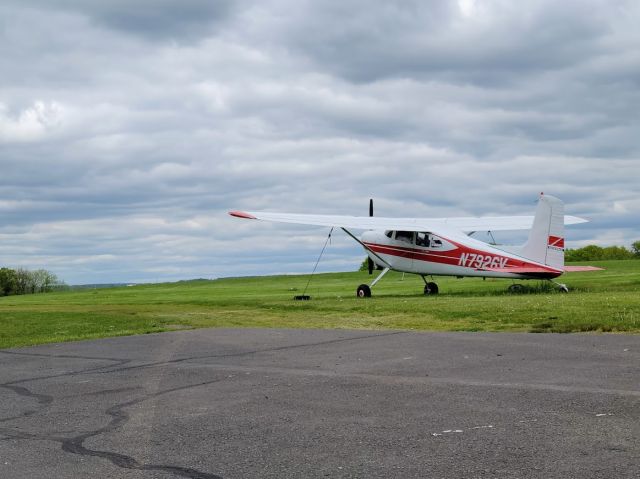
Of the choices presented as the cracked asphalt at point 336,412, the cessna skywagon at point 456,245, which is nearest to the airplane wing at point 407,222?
the cessna skywagon at point 456,245

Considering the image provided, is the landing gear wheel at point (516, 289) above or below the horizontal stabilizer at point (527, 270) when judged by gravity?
below

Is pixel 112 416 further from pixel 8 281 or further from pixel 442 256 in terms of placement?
pixel 8 281

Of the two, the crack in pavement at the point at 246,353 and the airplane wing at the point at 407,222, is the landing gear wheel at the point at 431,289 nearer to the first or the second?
the airplane wing at the point at 407,222

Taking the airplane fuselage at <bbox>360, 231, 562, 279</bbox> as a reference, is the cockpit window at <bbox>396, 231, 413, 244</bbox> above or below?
above

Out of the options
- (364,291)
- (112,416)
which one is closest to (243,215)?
(364,291)

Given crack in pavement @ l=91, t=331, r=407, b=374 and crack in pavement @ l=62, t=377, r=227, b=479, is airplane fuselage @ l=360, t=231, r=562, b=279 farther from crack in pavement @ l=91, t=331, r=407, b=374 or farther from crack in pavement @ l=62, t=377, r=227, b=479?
crack in pavement @ l=62, t=377, r=227, b=479

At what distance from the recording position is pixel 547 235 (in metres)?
26.9

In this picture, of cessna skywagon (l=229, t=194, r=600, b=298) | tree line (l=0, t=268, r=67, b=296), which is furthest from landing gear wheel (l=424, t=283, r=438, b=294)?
tree line (l=0, t=268, r=67, b=296)

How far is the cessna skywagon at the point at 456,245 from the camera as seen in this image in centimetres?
2702

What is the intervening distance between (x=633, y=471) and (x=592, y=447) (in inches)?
25.2

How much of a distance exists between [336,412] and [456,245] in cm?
2304

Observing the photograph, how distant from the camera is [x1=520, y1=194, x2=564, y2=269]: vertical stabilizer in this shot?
26.7 meters

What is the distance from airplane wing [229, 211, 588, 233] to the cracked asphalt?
1830 cm

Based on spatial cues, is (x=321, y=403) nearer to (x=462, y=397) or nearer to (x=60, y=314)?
(x=462, y=397)
